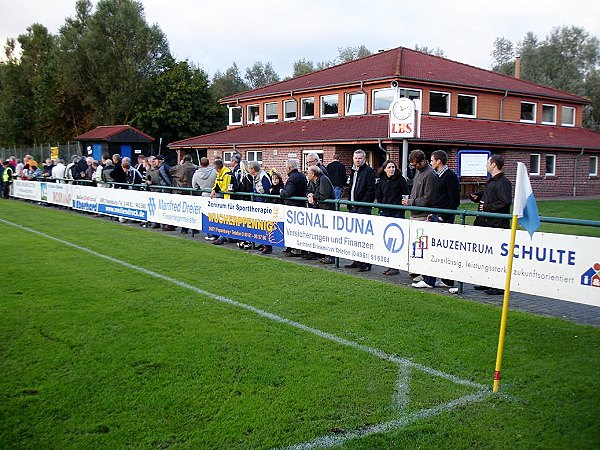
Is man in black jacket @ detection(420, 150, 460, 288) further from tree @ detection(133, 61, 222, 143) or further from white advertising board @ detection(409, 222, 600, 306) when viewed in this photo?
tree @ detection(133, 61, 222, 143)

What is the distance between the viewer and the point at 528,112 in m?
Answer: 37.2

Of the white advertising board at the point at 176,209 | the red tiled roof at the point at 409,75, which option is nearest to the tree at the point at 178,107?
the red tiled roof at the point at 409,75

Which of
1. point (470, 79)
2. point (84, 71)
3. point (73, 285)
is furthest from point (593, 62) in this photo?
point (73, 285)

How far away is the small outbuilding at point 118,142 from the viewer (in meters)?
43.6

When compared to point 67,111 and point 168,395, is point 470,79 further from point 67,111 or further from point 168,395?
point 67,111

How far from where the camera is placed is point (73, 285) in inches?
366

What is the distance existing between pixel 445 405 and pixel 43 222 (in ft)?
51.7

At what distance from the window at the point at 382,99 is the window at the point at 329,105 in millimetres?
3009

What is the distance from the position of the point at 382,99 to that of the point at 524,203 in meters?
27.1

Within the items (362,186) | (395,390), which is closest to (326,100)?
(362,186)

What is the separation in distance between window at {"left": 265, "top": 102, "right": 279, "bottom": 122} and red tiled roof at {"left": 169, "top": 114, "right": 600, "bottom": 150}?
524 millimetres

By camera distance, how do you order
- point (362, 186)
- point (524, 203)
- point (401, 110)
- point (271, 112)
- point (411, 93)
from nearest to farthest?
point (524, 203)
point (362, 186)
point (401, 110)
point (411, 93)
point (271, 112)

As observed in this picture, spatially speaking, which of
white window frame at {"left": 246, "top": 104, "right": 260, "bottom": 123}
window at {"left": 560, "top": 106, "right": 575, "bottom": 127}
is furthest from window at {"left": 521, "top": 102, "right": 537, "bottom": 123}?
white window frame at {"left": 246, "top": 104, "right": 260, "bottom": 123}

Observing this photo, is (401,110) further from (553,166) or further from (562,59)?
(562,59)
